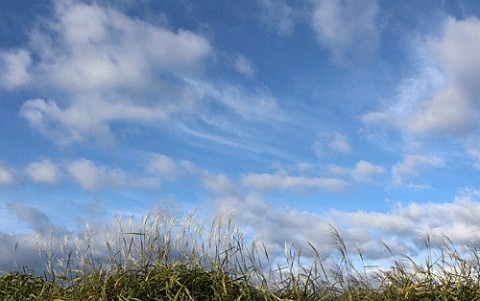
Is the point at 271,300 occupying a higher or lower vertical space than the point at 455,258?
lower

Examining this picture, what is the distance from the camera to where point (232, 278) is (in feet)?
22.7

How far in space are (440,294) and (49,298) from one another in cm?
406

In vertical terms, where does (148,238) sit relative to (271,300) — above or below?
above

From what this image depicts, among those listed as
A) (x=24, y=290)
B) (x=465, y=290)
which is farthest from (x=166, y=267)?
(x=465, y=290)

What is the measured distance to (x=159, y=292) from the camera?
6.60m

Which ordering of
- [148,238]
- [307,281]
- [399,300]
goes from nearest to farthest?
[399,300] < [307,281] < [148,238]

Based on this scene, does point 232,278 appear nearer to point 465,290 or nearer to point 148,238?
point 148,238

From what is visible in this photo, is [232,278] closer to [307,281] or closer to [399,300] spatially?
[307,281]

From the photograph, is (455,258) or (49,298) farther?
(455,258)

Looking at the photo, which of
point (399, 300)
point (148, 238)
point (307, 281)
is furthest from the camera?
point (148, 238)

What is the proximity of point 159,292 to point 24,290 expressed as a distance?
194 centimetres

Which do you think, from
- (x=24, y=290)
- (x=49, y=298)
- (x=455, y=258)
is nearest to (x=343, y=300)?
(x=455, y=258)

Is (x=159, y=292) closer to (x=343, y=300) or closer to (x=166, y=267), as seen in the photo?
(x=166, y=267)

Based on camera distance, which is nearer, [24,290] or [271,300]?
[271,300]
